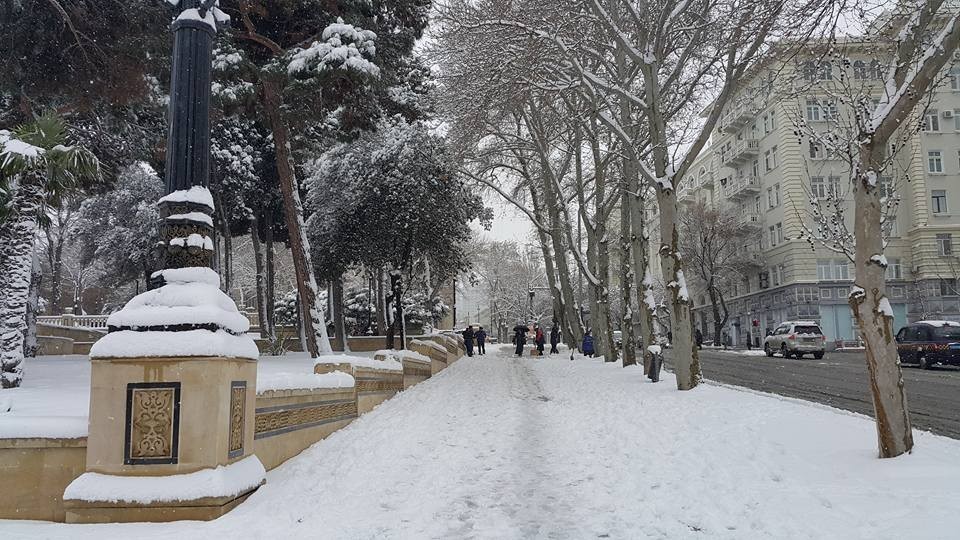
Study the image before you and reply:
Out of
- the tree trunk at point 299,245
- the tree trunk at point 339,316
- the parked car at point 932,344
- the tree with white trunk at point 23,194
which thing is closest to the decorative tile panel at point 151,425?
the tree with white trunk at point 23,194

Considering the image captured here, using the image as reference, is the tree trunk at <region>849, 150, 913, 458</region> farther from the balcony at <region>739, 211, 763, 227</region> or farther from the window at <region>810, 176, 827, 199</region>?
the balcony at <region>739, 211, 763, 227</region>

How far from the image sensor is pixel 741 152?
5012 cm

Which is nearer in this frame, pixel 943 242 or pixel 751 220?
pixel 943 242

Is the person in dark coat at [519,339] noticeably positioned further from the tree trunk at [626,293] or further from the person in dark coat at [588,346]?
the tree trunk at [626,293]

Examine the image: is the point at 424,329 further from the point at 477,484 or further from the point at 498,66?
the point at 477,484

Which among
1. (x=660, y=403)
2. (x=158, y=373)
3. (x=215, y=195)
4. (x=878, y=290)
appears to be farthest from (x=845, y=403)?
(x=215, y=195)

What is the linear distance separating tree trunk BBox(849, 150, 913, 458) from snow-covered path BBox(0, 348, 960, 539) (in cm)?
26

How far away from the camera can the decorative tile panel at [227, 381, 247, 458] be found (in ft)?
17.5

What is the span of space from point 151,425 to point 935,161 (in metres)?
49.8

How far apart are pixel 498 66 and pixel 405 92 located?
540 centimetres

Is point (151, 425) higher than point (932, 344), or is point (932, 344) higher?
point (932, 344)

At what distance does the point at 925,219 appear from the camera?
4181 cm

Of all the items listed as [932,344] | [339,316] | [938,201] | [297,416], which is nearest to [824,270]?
[938,201]

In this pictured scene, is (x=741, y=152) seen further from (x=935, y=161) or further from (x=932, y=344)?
(x=932, y=344)
